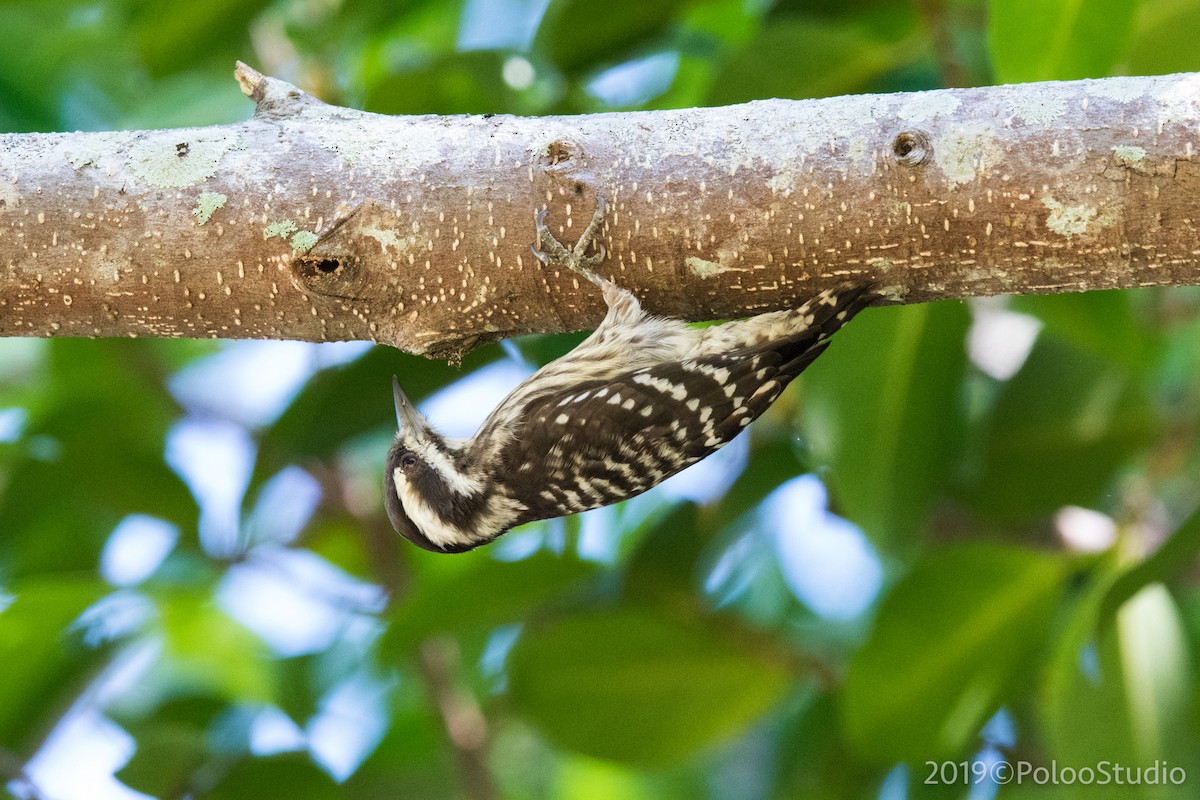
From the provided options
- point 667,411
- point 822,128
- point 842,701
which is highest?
point 822,128

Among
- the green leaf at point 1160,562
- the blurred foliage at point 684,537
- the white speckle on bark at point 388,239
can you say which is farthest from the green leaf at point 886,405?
the white speckle on bark at point 388,239

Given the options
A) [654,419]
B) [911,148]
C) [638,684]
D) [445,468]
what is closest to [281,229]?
[654,419]

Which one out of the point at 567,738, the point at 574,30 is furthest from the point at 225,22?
the point at 567,738

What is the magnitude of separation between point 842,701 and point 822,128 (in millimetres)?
1559

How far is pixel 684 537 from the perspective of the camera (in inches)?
120

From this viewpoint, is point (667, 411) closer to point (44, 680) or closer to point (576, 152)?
point (576, 152)

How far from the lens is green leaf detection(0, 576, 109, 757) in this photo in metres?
2.75

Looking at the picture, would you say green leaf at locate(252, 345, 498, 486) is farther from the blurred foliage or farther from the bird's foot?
the bird's foot

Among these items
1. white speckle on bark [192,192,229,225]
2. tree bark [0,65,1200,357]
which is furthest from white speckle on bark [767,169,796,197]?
white speckle on bark [192,192,229,225]

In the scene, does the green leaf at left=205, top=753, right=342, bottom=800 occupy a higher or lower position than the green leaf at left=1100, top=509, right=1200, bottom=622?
lower

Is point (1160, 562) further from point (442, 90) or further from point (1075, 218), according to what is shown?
point (442, 90)

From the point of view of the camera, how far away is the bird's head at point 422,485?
2604 mm

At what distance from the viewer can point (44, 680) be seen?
292 centimetres

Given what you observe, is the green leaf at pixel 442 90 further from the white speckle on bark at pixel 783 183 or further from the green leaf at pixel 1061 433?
the green leaf at pixel 1061 433
